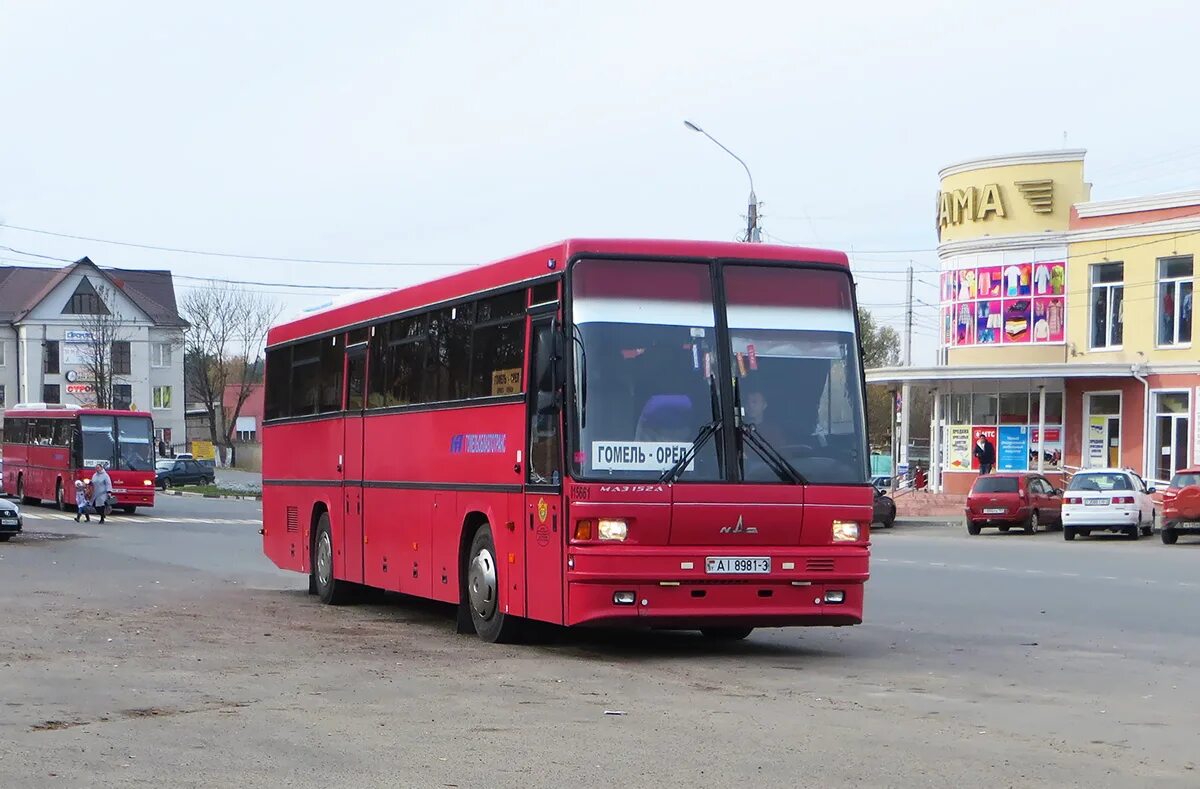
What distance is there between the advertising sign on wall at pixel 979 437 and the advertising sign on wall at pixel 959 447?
0.41 ft

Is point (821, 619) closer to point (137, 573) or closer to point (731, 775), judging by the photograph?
point (731, 775)

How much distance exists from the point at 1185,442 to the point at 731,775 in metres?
42.9

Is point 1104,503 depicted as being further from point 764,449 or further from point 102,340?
point 102,340

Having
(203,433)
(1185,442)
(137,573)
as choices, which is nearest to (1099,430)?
(1185,442)

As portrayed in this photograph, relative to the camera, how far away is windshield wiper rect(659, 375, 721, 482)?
12852 millimetres

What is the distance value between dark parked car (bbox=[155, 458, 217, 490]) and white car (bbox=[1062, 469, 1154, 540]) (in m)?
50.4

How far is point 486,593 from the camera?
573 inches

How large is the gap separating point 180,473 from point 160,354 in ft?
114

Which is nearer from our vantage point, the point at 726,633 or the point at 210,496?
the point at 726,633

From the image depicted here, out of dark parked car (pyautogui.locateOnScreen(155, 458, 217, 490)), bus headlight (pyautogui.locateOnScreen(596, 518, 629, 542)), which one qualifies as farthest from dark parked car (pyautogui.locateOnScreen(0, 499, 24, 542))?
dark parked car (pyautogui.locateOnScreen(155, 458, 217, 490))

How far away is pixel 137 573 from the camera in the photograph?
24.5m

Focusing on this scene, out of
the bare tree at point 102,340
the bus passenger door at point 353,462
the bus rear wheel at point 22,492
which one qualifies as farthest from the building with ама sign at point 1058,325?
the bare tree at point 102,340

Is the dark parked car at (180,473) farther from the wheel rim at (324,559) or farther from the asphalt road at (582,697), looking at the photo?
the asphalt road at (582,697)

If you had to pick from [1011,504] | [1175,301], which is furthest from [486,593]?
[1175,301]
